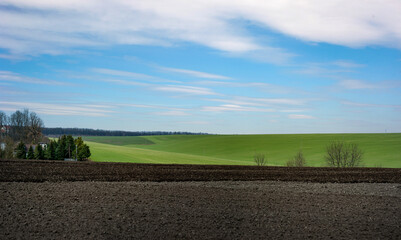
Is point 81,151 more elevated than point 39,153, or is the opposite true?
point 81,151

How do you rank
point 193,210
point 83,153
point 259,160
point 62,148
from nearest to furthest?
point 193,210 < point 83,153 < point 62,148 < point 259,160

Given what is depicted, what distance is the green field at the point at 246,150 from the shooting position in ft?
199

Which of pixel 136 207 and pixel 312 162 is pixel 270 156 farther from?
pixel 136 207

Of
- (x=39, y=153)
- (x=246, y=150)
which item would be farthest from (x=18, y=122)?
(x=246, y=150)

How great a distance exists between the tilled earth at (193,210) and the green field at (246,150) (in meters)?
39.1

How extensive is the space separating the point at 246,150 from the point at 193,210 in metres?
69.0

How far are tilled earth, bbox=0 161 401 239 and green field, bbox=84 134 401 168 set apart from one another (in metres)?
39.1

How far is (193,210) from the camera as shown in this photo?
497 inches

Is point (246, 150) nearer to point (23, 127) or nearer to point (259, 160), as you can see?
point (259, 160)

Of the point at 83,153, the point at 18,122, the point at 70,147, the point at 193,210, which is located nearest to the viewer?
the point at 193,210

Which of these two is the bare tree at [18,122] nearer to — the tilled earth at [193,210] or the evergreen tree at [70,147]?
the evergreen tree at [70,147]

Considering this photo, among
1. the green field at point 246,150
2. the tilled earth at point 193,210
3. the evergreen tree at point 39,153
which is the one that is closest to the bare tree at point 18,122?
the green field at point 246,150

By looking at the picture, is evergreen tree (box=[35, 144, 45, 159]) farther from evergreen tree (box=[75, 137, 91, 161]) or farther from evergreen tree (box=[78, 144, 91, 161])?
evergreen tree (box=[78, 144, 91, 161])

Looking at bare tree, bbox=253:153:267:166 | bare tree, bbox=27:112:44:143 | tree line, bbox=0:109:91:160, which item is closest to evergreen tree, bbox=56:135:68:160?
tree line, bbox=0:109:91:160
